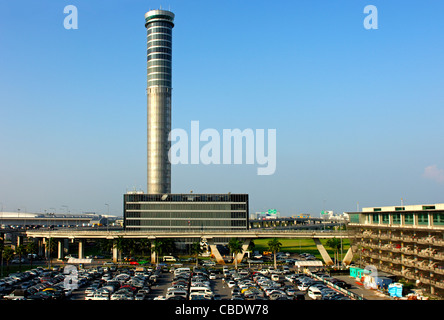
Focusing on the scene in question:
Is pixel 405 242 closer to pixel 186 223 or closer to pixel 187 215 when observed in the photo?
pixel 187 215

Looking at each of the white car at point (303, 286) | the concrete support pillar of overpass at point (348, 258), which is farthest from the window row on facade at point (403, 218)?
the white car at point (303, 286)

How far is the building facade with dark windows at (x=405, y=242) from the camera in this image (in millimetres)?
55781

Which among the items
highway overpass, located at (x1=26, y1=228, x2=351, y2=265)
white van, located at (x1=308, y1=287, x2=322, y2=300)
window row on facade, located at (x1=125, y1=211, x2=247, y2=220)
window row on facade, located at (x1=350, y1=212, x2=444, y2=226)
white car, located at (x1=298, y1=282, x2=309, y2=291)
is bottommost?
white car, located at (x1=298, y1=282, x2=309, y2=291)

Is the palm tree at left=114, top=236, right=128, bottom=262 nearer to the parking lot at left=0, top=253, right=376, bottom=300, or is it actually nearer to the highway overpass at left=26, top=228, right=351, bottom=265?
the highway overpass at left=26, top=228, right=351, bottom=265

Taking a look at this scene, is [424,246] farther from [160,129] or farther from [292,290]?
[160,129]

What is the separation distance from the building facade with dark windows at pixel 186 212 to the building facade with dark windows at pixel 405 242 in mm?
56487

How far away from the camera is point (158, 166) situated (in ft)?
645

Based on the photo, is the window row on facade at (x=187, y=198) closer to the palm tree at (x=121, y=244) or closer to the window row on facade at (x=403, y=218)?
the palm tree at (x=121, y=244)

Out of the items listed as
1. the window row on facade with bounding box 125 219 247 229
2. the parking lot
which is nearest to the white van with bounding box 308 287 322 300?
the parking lot

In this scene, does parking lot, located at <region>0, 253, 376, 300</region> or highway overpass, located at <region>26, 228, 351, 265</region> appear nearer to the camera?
parking lot, located at <region>0, 253, 376, 300</region>

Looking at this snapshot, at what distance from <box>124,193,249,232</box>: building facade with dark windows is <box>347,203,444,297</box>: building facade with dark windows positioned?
185ft

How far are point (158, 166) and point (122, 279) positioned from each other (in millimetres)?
127725

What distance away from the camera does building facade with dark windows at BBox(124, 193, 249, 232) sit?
452 feet
